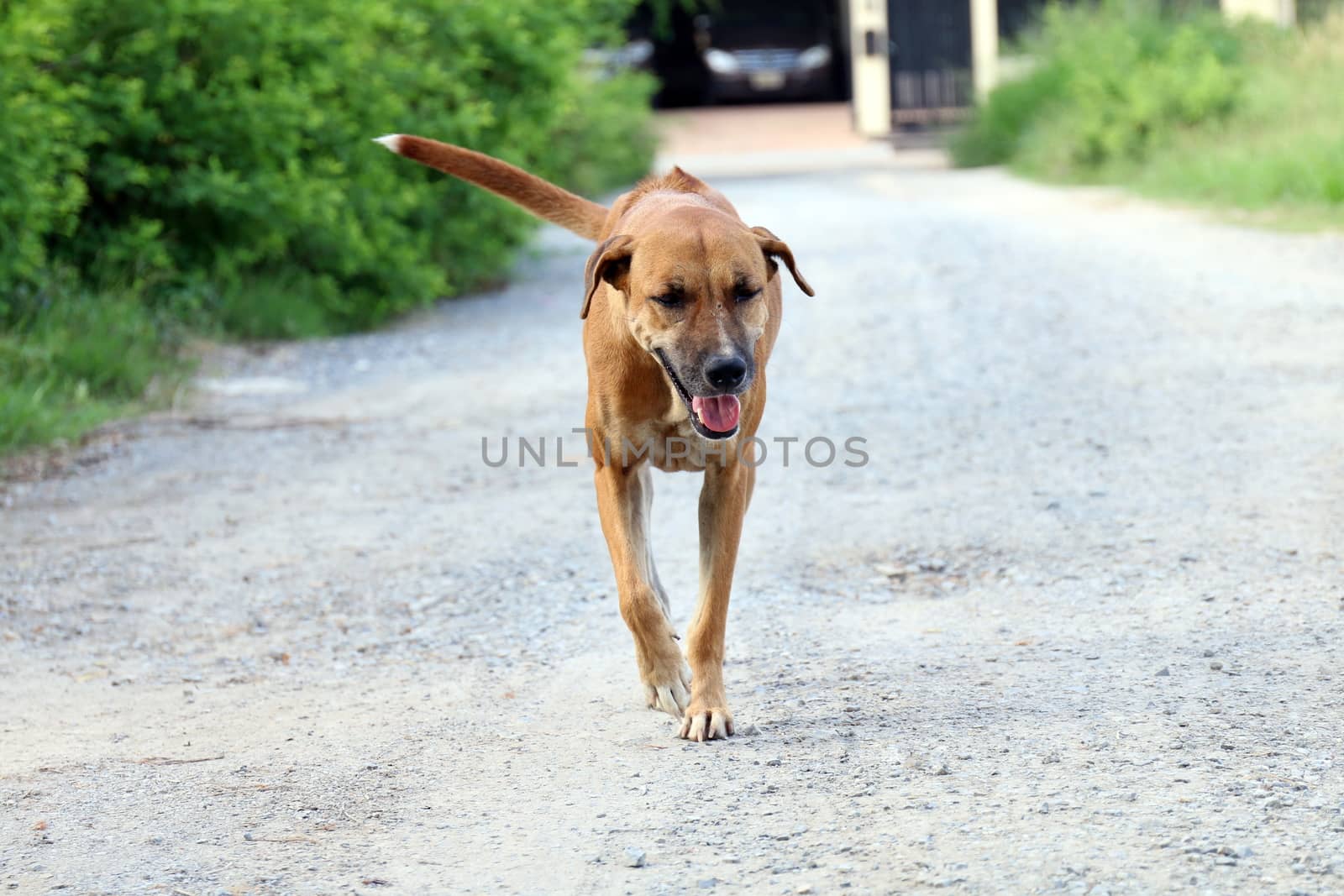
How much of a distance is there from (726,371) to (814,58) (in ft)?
86.6

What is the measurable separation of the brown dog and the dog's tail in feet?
2.80

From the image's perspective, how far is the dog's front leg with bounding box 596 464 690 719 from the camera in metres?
3.82

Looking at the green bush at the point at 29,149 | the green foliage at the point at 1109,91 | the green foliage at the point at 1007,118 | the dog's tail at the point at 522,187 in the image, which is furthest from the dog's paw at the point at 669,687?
the green foliage at the point at 1007,118

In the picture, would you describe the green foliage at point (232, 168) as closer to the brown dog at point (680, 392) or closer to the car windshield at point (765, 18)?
the brown dog at point (680, 392)

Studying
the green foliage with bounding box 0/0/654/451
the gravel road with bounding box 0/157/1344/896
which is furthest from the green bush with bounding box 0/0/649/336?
the gravel road with bounding box 0/157/1344/896

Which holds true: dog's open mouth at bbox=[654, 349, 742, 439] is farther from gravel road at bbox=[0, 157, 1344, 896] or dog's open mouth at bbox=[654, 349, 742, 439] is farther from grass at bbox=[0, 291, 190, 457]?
grass at bbox=[0, 291, 190, 457]

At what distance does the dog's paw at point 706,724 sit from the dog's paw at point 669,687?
0.42 feet

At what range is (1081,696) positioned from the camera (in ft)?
12.1

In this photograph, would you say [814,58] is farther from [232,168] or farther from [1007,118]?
[232,168]

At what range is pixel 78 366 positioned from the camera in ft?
27.2

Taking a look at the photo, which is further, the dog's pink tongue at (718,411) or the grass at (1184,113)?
the grass at (1184,113)

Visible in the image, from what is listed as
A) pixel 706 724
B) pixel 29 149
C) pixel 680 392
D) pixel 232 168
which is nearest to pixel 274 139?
pixel 232 168

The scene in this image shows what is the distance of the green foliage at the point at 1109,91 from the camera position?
16312 mm

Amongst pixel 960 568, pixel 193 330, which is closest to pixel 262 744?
pixel 960 568
